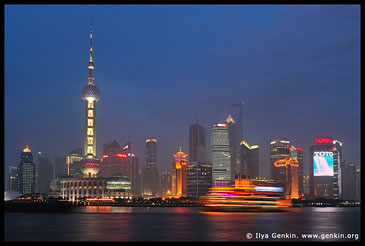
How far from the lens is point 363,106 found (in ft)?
105

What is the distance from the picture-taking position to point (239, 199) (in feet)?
566
